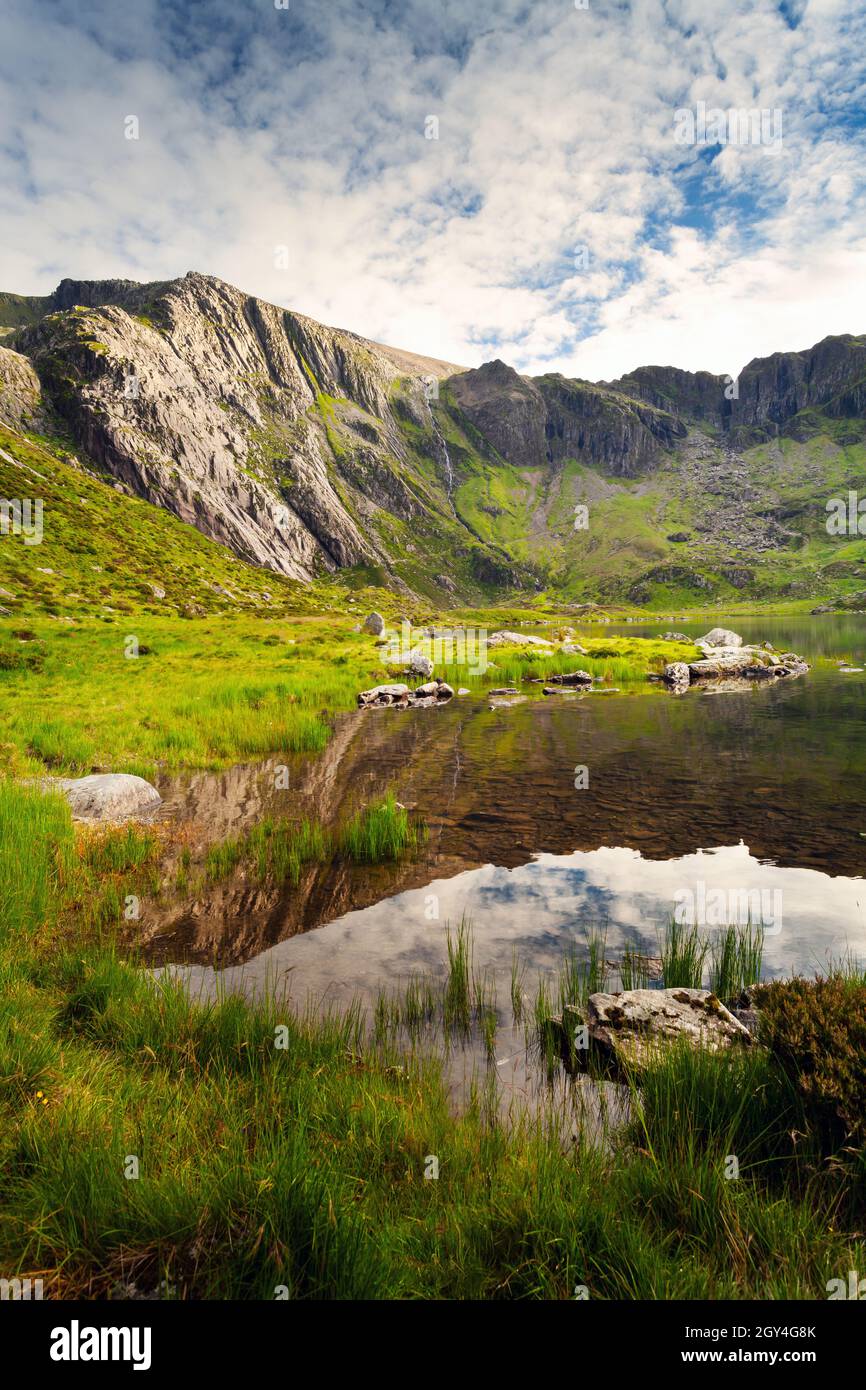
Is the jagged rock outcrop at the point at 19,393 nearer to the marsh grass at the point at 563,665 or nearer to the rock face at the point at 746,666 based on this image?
the marsh grass at the point at 563,665

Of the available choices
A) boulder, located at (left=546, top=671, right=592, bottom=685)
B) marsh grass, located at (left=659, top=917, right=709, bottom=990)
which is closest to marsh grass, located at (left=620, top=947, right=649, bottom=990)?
marsh grass, located at (left=659, top=917, right=709, bottom=990)

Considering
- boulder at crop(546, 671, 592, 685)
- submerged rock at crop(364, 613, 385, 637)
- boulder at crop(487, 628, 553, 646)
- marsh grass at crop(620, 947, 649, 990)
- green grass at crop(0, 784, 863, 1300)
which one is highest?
submerged rock at crop(364, 613, 385, 637)

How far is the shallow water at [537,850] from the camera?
909cm

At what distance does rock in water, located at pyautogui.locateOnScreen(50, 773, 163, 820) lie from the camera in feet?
45.3

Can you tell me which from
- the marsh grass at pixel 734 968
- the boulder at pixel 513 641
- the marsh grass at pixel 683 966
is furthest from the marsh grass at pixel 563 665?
the marsh grass at pixel 683 966

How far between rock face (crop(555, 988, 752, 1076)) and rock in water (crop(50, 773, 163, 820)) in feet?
37.6

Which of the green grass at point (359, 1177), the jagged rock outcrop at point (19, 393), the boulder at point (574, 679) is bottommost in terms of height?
the green grass at point (359, 1177)

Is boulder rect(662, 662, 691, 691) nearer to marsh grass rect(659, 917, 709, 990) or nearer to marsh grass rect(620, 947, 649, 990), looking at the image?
marsh grass rect(620, 947, 649, 990)


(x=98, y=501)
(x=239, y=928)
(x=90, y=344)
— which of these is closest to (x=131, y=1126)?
(x=239, y=928)

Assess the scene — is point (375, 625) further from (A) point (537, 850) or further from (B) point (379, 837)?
(A) point (537, 850)

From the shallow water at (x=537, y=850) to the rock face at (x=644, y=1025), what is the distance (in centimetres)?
153

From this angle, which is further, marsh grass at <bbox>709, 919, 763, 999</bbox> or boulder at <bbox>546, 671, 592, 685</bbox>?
boulder at <bbox>546, 671, 592, 685</bbox>
